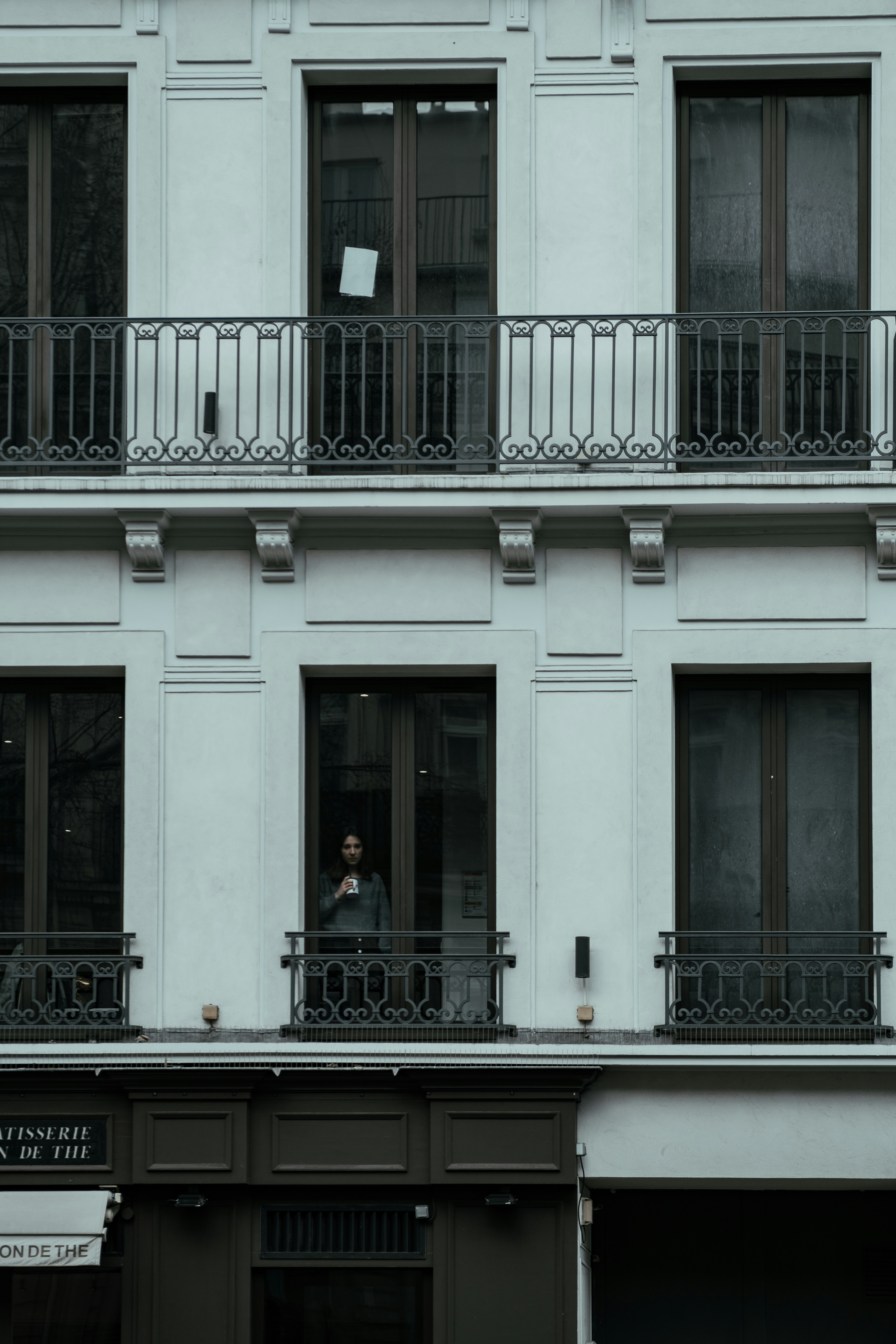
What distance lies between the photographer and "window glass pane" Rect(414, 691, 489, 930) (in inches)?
460

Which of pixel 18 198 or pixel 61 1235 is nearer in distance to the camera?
pixel 61 1235

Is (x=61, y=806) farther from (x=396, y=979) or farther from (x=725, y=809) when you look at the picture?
(x=725, y=809)

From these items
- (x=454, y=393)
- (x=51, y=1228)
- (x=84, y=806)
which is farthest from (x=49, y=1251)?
(x=454, y=393)

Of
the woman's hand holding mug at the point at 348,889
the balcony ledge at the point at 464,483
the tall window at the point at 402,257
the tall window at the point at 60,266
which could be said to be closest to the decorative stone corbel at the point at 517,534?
the balcony ledge at the point at 464,483

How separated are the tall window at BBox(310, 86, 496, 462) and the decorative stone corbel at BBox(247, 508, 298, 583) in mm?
677

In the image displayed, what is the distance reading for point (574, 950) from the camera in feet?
37.0

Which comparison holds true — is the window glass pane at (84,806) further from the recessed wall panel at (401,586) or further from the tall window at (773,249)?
the tall window at (773,249)

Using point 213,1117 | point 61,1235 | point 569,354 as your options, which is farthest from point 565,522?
point 61,1235

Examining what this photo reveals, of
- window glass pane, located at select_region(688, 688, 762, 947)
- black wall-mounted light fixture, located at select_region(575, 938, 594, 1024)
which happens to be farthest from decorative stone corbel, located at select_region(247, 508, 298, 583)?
black wall-mounted light fixture, located at select_region(575, 938, 594, 1024)

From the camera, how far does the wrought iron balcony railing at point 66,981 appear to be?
37.1ft

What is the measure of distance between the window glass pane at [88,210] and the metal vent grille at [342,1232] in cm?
662

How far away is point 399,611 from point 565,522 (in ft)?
4.32

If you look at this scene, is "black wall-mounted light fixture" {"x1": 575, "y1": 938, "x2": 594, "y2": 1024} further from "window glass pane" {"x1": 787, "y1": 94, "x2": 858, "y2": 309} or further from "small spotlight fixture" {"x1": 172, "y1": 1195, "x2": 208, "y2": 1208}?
"window glass pane" {"x1": 787, "y1": 94, "x2": 858, "y2": 309}

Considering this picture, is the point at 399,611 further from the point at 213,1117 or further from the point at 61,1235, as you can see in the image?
the point at 61,1235
